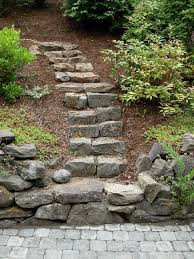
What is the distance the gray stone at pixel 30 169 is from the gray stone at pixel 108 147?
1.05 metres

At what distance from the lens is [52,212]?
5309 mm

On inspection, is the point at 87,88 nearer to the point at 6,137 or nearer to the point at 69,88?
Result: the point at 69,88

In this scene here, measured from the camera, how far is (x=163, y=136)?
6.16 meters

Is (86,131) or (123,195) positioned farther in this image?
(86,131)

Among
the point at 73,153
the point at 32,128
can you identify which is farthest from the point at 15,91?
the point at 73,153

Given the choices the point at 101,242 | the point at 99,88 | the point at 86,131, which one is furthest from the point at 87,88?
the point at 101,242

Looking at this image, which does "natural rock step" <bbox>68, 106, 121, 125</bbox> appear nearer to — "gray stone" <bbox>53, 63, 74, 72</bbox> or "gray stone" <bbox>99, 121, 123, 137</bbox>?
"gray stone" <bbox>99, 121, 123, 137</bbox>

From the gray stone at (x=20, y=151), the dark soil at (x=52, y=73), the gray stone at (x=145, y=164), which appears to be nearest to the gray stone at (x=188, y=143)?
the gray stone at (x=145, y=164)

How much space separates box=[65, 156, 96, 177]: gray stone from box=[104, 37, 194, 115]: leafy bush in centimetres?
131

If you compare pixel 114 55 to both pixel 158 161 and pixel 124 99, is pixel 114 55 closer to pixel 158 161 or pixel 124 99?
pixel 124 99

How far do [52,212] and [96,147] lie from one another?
1.33 m

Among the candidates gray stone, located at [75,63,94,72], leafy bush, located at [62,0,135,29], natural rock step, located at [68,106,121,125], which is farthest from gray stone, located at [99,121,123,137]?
leafy bush, located at [62,0,135,29]

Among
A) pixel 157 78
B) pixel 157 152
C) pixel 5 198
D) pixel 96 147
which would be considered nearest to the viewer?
pixel 5 198

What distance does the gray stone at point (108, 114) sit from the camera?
6.80 metres
